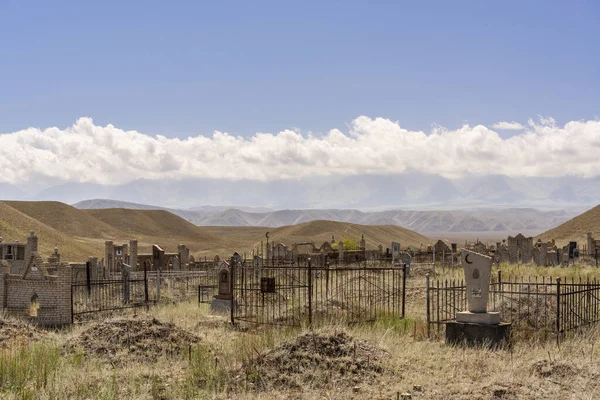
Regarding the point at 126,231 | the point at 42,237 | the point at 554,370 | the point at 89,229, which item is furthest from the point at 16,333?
the point at 126,231

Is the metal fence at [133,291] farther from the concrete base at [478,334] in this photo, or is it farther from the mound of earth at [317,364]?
the concrete base at [478,334]

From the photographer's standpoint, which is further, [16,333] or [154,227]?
[154,227]

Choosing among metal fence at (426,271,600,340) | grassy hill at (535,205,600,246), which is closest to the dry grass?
metal fence at (426,271,600,340)

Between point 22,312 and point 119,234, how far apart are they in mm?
85305

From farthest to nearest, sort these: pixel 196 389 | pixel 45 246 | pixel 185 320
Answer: pixel 45 246
pixel 185 320
pixel 196 389

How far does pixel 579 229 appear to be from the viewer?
82.1 metres

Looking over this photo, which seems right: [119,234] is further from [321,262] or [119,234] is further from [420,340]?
[420,340]

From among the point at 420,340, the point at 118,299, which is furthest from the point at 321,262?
the point at 420,340

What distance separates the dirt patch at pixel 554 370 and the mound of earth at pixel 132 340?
729 centimetres

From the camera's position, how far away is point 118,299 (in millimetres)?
26062

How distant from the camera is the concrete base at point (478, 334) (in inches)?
548

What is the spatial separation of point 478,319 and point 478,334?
0.38 meters

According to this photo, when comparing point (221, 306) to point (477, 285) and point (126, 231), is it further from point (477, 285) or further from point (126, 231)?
point (126, 231)

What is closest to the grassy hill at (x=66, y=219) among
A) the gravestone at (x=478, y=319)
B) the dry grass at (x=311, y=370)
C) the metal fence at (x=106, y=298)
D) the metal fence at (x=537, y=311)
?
the metal fence at (x=106, y=298)
